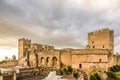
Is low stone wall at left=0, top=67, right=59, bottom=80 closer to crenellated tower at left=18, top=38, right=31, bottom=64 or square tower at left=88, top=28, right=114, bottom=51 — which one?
square tower at left=88, top=28, right=114, bottom=51

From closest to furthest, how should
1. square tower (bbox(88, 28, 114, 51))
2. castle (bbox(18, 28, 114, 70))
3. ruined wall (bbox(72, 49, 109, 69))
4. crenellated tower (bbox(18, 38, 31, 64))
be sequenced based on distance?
ruined wall (bbox(72, 49, 109, 69))
castle (bbox(18, 28, 114, 70))
square tower (bbox(88, 28, 114, 51))
crenellated tower (bbox(18, 38, 31, 64))

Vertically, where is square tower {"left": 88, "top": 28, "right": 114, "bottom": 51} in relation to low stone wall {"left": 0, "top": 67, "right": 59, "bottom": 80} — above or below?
above

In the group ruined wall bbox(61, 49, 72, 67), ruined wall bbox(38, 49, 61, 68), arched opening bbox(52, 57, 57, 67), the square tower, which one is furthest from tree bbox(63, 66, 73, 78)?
the square tower

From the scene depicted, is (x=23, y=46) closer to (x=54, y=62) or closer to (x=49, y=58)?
(x=49, y=58)

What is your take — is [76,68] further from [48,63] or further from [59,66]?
[48,63]

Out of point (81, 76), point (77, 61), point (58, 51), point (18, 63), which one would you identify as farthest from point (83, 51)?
point (18, 63)

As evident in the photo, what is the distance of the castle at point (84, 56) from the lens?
4444 centimetres

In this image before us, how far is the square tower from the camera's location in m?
50.1

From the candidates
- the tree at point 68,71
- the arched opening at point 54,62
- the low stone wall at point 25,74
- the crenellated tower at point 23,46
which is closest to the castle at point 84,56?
the arched opening at point 54,62

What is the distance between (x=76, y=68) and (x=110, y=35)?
12.2 m

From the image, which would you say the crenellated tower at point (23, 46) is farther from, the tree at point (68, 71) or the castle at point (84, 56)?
the tree at point (68, 71)

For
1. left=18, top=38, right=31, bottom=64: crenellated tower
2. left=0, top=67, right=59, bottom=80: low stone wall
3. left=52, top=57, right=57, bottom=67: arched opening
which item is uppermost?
left=18, top=38, right=31, bottom=64: crenellated tower

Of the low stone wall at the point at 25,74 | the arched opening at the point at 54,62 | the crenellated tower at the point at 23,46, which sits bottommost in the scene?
the low stone wall at the point at 25,74

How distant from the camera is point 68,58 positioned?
4778 cm
